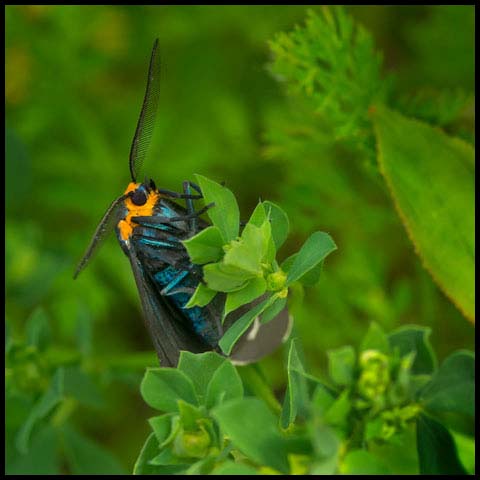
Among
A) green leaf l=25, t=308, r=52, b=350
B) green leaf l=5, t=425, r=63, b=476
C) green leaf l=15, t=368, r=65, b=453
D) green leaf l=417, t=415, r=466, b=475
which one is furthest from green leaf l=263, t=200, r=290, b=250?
green leaf l=5, t=425, r=63, b=476

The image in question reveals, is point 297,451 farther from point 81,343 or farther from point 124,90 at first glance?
point 124,90

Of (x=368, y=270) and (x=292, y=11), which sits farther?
(x=292, y=11)

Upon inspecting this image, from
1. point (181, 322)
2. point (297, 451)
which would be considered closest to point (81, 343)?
point (181, 322)

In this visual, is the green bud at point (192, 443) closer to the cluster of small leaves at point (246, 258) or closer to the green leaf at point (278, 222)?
the cluster of small leaves at point (246, 258)

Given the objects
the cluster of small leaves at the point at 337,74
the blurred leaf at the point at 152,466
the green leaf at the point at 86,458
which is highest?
the cluster of small leaves at the point at 337,74

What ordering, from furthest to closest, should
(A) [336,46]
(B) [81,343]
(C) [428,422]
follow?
1. (B) [81,343]
2. (A) [336,46]
3. (C) [428,422]

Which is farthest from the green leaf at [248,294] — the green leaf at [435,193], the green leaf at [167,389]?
the green leaf at [435,193]

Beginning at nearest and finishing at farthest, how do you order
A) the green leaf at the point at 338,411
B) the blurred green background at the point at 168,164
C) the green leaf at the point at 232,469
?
the green leaf at the point at 232,469
the green leaf at the point at 338,411
the blurred green background at the point at 168,164
